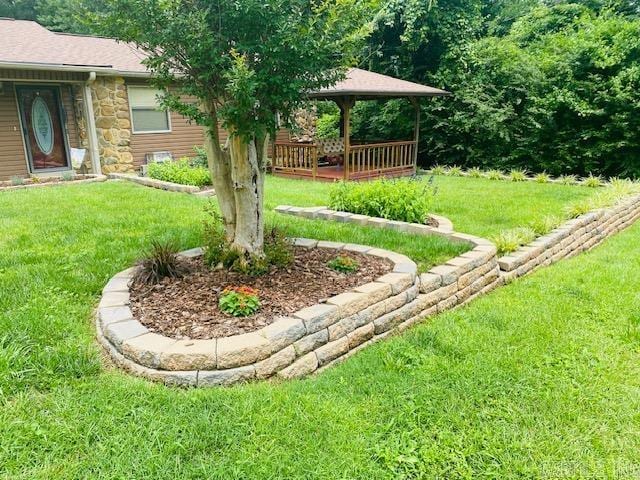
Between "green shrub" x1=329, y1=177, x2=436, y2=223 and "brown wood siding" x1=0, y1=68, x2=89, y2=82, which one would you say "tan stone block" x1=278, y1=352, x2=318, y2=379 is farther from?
"brown wood siding" x1=0, y1=68, x2=89, y2=82

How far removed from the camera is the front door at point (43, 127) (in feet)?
34.2

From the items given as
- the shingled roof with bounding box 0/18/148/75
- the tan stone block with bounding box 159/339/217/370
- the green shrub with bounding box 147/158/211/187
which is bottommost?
the tan stone block with bounding box 159/339/217/370

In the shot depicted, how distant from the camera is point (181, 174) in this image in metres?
9.20

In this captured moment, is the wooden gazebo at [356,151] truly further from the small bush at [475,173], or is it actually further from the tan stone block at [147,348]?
the tan stone block at [147,348]

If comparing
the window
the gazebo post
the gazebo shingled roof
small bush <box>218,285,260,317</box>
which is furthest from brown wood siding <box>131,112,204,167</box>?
small bush <box>218,285,260,317</box>

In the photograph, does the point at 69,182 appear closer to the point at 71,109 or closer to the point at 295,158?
the point at 71,109

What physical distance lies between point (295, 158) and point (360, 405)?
32.3ft

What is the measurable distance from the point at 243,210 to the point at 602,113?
10593mm

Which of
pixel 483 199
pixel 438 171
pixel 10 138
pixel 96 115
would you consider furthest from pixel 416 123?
pixel 10 138

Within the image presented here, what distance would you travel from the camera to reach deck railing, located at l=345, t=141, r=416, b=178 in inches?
451

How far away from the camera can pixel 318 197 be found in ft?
27.1

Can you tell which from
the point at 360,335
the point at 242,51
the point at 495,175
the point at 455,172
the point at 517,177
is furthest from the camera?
the point at 455,172

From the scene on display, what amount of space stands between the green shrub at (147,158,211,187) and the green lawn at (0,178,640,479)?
5143 millimetres

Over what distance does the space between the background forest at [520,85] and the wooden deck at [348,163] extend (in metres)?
1.73
